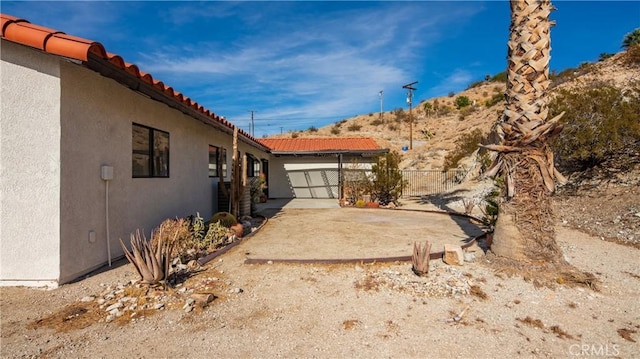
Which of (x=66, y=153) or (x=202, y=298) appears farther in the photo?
(x=66, y=153)

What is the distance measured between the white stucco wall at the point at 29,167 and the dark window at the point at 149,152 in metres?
1.70

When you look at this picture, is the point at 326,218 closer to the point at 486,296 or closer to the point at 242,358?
the point at 486,296

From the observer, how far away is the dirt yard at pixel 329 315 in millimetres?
2939

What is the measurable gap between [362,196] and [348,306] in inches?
441

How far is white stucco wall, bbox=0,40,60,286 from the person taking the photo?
4.12 m

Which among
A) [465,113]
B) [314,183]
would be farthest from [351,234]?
[465,113]

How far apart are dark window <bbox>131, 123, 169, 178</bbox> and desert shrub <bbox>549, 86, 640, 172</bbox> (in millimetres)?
12022

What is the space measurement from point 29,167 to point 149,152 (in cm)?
231

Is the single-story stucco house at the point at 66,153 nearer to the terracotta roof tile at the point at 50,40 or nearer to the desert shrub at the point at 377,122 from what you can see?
the terracotta roof tile at the point at 50,40

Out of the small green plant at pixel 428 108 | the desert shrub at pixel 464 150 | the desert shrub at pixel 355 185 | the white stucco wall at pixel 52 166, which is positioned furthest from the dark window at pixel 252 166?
the small green plant at pixel 428 108

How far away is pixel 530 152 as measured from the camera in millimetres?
4914

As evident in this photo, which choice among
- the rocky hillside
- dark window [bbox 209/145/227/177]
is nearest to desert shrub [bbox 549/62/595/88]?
the rocky hillside

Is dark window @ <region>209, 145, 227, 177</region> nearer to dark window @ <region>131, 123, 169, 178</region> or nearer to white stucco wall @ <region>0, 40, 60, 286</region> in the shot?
dark window @ <region>131, 123, 169, 178</region>

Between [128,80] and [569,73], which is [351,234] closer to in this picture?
[128,80]
